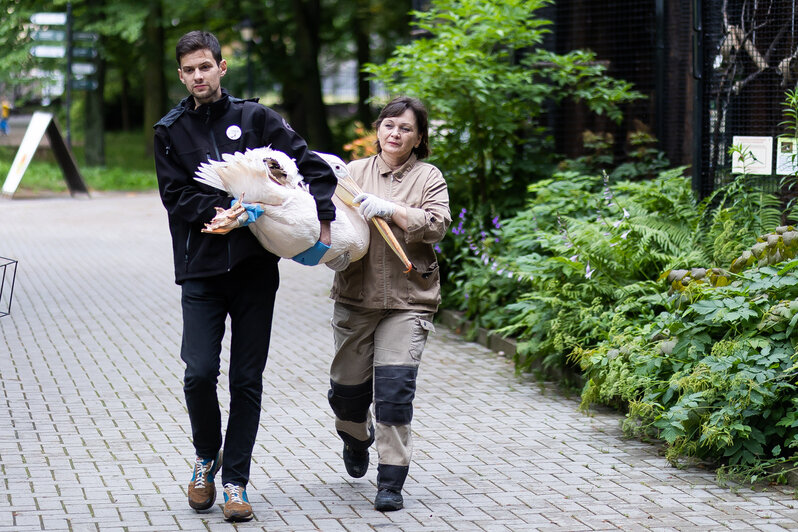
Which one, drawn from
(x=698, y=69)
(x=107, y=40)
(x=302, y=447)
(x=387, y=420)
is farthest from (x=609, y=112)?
(x=107, y=40)

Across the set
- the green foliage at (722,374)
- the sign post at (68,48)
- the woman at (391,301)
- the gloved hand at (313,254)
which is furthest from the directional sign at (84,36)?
the gloved hand at (313,254)

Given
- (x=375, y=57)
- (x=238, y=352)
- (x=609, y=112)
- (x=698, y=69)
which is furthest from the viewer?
(x=375, y=57)

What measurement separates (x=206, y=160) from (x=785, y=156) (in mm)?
4501

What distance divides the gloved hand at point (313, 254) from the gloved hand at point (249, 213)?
31 cm

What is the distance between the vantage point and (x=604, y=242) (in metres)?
7.39

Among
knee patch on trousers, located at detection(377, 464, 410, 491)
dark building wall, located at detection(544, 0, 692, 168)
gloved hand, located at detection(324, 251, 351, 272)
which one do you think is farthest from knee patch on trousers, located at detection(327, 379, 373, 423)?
dark building wall, located at detection(544, 0, 692, 168)

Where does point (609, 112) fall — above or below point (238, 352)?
above

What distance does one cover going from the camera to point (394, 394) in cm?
474

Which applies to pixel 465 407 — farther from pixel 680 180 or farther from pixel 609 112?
pixel 609 112

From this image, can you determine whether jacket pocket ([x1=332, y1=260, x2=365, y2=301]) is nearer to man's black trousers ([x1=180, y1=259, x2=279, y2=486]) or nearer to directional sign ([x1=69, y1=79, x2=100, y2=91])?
man's black trousers ([x1=180, y1=259, x2=279, y2=486])

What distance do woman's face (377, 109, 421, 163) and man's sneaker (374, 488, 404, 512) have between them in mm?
1479

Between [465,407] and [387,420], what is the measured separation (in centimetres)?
215

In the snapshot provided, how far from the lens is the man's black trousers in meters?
4.52

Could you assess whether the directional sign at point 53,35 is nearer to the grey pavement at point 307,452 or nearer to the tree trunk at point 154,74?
the tree trunk at point 154,74
